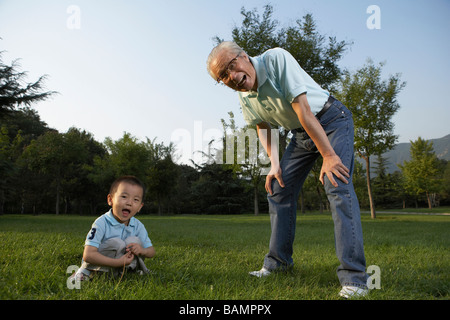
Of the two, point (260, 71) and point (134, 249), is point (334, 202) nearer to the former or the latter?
point (260, 71)

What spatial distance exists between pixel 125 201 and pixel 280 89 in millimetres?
1560

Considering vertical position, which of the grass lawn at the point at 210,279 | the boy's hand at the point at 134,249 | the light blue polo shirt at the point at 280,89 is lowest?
the grass lawn at the point at 210,279

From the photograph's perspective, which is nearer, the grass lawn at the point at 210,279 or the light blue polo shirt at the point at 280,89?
the grass lawn at the point at 210,279

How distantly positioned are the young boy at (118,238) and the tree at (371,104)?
16.4 meters

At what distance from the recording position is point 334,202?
2.33 m

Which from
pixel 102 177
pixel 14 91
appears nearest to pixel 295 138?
pixel 14 91

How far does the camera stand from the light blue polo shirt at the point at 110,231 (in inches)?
92.5

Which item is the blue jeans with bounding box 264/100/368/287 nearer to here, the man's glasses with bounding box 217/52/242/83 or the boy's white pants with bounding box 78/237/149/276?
the man's glasses with bounding box 217/52/242/83

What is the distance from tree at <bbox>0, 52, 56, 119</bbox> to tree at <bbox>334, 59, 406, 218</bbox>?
15.0 m

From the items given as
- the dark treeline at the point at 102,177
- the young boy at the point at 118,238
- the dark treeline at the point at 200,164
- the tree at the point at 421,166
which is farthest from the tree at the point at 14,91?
the tree at the point at 421,166

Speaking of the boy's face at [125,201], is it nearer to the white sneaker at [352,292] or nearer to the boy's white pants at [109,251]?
the boy's white pants at [109,251]

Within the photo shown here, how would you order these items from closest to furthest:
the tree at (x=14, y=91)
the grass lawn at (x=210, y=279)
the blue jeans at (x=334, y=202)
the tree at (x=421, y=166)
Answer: the grass lawn at (x=210, y=279) → the blue jeans at (x=334, y=202) → the tree at (x=14, y=91) → the tree at (x=421, y=166)

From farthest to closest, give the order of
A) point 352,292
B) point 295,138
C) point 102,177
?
point 102,177
point 295,138
point 352,292
